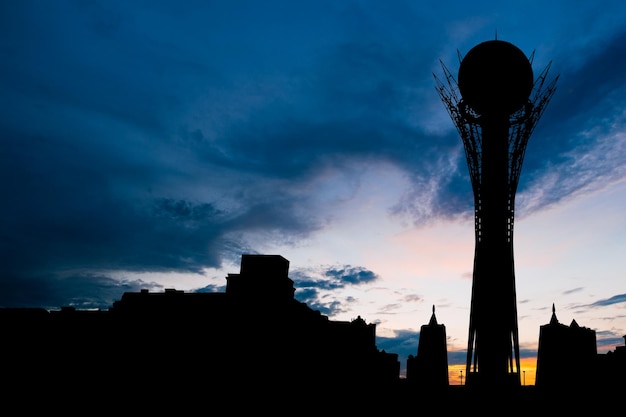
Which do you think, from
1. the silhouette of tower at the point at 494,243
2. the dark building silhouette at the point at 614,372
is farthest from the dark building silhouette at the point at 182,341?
the dark building silhouette at the point at 614,372

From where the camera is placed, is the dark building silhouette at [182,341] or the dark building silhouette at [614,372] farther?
the dark building silhouette at [614,372]

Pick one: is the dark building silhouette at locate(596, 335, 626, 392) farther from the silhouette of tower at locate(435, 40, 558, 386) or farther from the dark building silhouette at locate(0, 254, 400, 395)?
the dark building silhouette at locate(0, 254, 400, 395)

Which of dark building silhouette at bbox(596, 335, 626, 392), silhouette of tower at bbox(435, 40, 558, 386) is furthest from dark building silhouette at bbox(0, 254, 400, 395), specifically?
dark building silhouette at bbox(596, 335, 626, 392)

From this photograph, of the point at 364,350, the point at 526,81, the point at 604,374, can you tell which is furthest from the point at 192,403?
the point at 604,374

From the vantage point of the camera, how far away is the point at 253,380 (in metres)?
44.4

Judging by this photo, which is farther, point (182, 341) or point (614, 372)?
point (614, 372)

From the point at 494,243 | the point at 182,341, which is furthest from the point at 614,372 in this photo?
the point at 182,341

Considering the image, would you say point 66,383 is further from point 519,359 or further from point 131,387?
point 519,359

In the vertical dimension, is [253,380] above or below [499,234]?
below

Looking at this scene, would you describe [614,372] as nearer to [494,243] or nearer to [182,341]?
[494,243]

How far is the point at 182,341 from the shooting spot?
45.6 meters

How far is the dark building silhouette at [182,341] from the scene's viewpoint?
4450cm

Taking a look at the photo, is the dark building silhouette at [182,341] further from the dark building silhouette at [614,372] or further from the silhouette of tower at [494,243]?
the dark building silhouette at [614,372]

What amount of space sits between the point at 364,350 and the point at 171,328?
29.1 m
